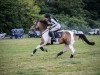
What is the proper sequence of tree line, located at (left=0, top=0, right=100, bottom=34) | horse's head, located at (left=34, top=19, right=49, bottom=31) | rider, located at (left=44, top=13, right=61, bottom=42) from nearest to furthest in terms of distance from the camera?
rider, located at (left=44, top=13, right=61, bottom=42) < horse's head, located at (left=34, top=19, right=49, bottom=31) < tree line, located at (left=0, top=0, right=100, bottom=34)

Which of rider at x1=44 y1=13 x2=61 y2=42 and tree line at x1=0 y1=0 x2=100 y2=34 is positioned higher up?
rider at x1=44 y1=13 x2=61 y2=42

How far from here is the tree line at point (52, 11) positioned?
60375 mm

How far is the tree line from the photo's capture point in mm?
60375

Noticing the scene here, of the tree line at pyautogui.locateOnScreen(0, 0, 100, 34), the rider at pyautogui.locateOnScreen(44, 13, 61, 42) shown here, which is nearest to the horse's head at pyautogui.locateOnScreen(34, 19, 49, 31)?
the rider at pyautogui.locateOnScreen(44, 13, 61, 42)

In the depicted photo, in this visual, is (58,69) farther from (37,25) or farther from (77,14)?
(77,14)

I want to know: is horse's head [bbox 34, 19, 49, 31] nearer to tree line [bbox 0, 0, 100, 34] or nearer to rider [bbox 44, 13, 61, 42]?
rider [bbox 44, 13, 61, 42]

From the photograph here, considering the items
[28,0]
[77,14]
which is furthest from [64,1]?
[28,0]

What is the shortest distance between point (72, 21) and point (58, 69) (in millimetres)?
54877

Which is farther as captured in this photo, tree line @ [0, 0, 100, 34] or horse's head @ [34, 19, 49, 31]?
tree line @ [0, 0, 100, 34]

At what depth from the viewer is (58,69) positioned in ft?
45.0

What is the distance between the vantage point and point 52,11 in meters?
74.1

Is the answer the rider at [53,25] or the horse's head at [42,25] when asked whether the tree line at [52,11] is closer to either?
the horse's head at [42,25]

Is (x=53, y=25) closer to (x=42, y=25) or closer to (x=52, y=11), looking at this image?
(x=42, y=25)

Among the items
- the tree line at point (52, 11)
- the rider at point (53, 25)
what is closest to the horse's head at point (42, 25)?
the rider at point (53, 25)
